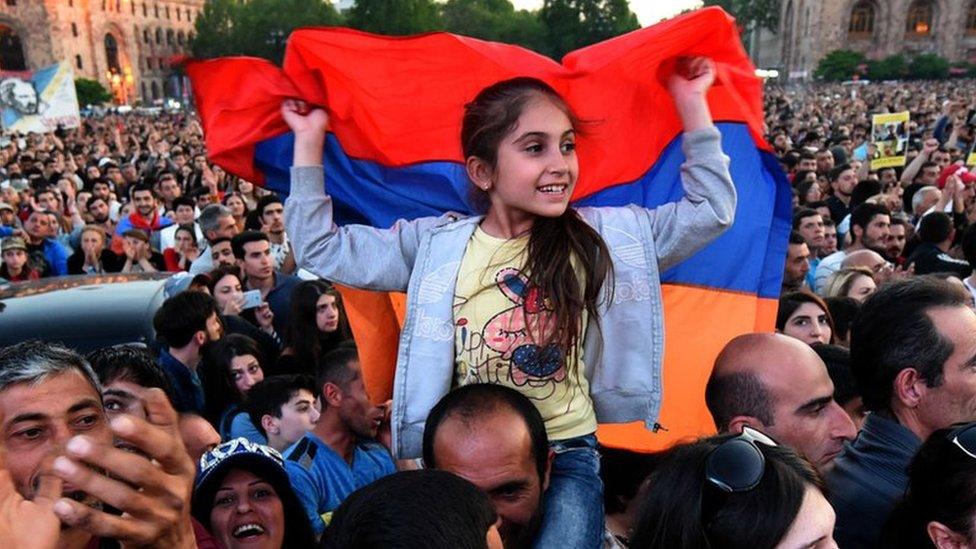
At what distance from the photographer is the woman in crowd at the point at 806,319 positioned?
4.05 m

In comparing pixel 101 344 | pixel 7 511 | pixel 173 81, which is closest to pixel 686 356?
pixel 7 511

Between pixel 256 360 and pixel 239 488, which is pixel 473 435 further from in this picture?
pixel 256 360

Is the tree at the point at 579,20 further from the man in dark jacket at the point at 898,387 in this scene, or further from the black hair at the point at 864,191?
the man in dark jacket at the point at 898,387

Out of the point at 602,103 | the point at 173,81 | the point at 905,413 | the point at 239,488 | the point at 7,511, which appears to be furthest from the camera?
the point at 173,81

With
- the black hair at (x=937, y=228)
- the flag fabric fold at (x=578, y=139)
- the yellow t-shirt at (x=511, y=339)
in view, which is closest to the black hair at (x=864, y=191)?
the black hair at (x=937, y=228)

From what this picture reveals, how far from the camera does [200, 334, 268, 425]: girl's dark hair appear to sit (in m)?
4.22

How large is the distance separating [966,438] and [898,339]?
0.61m

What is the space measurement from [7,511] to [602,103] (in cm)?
225

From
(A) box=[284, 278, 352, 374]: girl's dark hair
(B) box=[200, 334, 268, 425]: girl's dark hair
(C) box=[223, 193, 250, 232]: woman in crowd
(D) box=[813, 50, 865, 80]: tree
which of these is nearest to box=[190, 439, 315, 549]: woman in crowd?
(B) box=[200, 334, 268, 425]: girl's dark hair

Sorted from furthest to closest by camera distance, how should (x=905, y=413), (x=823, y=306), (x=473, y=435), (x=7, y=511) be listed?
(x=823, y=306) < (x=905, y=413) < (x=473, y=435) < (x=7, y=511)

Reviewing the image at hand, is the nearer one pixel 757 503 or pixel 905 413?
pixel 757 503

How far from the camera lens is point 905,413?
2.41 meters

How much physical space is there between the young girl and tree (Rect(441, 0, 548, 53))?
6691cm

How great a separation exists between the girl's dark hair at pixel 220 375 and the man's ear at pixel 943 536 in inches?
129
